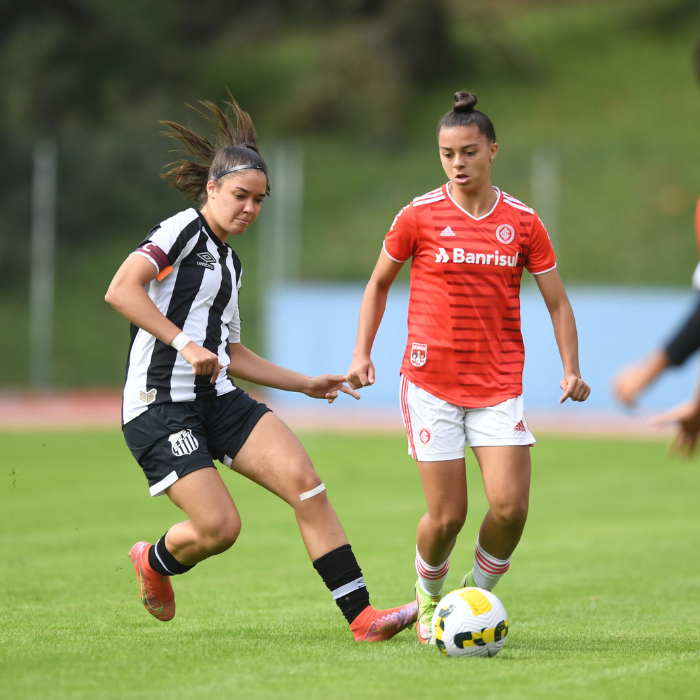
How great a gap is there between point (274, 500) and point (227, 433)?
20.6 feet

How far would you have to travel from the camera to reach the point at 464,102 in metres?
4.80

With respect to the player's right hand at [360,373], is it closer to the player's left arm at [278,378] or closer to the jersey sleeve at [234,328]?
the player's left arm at [278,378]

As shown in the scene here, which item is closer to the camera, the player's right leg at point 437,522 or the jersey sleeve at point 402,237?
the player's right leg at point 437,522

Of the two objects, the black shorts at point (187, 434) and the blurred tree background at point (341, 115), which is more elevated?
the blurred tree background at point (341, 115)

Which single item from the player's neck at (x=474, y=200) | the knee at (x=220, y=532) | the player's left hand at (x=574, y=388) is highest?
the player's neck at (x=474, y=200)

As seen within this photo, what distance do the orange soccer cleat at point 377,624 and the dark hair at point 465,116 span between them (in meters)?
2.13

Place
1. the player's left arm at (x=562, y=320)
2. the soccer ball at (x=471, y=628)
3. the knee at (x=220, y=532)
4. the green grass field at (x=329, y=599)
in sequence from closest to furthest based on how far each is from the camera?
the green grass field at (x=329, y=599) → the soccer ball at (x=471, y=628) → the knee at (x=220, y=532) → the player's left arm at (x=562, y=320)

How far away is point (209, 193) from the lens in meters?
5.00

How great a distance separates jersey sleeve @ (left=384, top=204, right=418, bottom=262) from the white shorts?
0.63 m

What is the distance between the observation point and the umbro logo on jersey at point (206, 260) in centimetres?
487

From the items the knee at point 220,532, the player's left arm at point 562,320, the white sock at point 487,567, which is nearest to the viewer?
the knee at point 220,532

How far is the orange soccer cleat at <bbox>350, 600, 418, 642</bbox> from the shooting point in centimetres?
473

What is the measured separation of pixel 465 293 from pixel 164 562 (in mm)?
1797

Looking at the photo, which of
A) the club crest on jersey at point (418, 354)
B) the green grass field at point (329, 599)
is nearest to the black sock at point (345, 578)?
the green grass field at point (329, 599)
